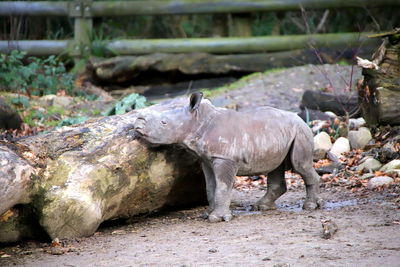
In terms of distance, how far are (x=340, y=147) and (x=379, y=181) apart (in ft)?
5.28

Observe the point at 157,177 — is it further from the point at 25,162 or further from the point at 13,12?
the point at 13,12

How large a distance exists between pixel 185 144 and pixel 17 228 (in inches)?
56.7

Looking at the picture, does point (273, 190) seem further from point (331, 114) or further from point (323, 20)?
point (323, 20)

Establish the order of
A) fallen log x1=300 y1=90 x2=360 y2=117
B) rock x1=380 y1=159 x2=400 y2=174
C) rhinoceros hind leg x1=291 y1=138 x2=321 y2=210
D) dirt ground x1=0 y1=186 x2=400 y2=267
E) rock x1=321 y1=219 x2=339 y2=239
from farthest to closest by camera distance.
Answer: fallen log x1=300 y1=90 x2=360 y2=117 < rock x1=380 y1=159 x2=400 y2=174 < rhinoceros hind leg x1=291 y1=138 x2=321 y2=210 < rock x1=321 y1=219 x2=339 y2=239 < dirt ground x1=0 y1=186 x2=400 y2=267

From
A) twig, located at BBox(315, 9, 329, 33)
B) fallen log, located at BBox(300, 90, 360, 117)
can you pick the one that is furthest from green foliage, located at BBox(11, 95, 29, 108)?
twig, located at BBox(315, 9, 329, 33)

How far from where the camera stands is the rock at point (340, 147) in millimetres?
8070

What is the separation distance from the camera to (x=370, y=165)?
7289mm

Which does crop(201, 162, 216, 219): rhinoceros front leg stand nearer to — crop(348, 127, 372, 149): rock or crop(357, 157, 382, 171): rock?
crop(357, 157, 382, 171): rock

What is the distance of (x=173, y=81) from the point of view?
523 inches

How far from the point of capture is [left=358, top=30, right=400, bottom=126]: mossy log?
25.3 feet

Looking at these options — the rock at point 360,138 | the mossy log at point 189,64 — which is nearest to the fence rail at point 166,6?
the mossy log at point 189,64

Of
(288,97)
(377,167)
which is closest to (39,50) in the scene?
(288,97)

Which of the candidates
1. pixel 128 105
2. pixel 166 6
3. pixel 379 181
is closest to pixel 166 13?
pixel 166 6

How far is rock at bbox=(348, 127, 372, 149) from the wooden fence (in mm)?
4822
